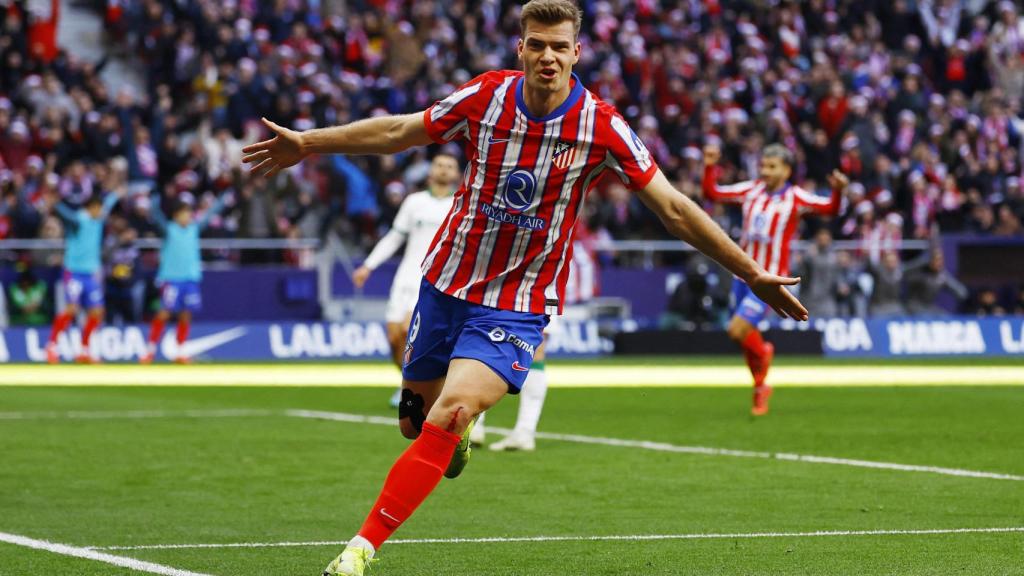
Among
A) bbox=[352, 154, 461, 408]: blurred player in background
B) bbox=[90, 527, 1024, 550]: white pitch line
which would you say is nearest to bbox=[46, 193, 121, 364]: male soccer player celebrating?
bbox=[352, 154, 461, 408]: blurred player in background

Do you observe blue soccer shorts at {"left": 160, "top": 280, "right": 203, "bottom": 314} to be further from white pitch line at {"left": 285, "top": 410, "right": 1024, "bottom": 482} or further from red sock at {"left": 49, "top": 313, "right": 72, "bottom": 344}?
white pitch line at {"left": 285, "top": 410, "right": 1024, "bottom": 482}

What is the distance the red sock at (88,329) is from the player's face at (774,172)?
11922 millimetres

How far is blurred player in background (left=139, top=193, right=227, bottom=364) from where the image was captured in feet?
80.9

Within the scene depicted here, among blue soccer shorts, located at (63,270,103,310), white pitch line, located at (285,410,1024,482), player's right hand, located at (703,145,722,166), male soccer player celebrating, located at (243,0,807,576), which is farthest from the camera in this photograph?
blue soccer shorts, located at (63,270,103,310)

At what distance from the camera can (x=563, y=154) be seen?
275 inches

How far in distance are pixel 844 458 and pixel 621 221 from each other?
16731mm

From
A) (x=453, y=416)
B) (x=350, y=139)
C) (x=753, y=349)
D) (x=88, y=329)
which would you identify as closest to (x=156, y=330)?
(x=88, y=329)

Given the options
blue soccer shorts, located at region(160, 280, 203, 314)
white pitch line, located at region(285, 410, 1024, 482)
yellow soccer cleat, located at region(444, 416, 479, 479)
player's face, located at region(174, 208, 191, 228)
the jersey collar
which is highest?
the jersey collar

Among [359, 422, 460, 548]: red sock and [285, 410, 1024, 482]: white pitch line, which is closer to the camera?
[359, 422, 460, 548]: red sock

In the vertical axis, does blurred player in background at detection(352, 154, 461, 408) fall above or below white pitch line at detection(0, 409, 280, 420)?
above

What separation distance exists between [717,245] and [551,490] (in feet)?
12.2

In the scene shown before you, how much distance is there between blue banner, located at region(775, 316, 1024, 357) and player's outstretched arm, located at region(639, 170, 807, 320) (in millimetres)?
21614

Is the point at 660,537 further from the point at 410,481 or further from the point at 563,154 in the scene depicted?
the point at 563,154

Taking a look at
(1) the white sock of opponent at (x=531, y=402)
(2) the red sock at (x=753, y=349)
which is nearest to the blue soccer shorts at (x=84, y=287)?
(2) the red sock at (x=753, y=349)
